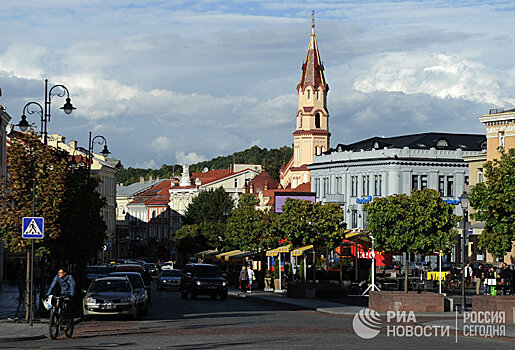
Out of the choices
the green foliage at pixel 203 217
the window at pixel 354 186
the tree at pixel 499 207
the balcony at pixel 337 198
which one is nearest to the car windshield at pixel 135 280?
the tree at pixel 499 207

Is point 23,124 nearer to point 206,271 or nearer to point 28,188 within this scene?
point 28,188

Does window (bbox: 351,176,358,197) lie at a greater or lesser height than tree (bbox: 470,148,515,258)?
greater

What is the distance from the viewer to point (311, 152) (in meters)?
136

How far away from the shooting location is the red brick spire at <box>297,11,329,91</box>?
13662 cm

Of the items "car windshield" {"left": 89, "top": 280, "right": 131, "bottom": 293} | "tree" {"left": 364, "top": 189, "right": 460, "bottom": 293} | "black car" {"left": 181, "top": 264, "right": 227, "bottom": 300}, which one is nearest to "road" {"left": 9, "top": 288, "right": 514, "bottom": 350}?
"car windshield" {"left": 89, "top": 280, "right": 131, "bottom": 293}

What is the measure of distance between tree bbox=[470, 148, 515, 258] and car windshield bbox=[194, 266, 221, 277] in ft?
60.9

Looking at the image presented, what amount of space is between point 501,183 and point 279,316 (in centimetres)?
2984

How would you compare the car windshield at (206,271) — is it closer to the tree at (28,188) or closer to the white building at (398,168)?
the tree at (28,188)

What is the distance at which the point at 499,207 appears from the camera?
6006cm

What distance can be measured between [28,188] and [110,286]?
449 centimetres

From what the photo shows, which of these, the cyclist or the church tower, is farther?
the church tower

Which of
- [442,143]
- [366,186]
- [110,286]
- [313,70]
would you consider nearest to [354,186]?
[366,186]

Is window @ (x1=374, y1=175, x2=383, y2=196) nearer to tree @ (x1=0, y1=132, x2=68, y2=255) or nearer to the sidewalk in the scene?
the sidewalk

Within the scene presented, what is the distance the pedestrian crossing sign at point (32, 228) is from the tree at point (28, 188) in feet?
5.63
